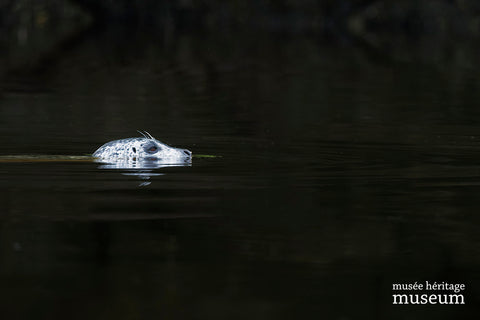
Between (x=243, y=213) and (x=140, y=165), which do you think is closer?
(x=243, y=213)

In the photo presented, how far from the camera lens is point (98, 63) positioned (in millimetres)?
59281

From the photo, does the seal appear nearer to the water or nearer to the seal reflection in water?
the seal reflection in water

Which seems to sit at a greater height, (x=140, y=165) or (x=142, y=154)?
(x=142, y=154)

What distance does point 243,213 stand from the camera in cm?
1425

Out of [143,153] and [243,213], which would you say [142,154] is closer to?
→ [143,153]

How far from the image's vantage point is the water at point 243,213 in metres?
10.2

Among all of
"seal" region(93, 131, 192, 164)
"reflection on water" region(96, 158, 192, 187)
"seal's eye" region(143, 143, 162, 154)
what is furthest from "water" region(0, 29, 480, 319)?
A: "seal's eye" region(143, 143, 162, 154)

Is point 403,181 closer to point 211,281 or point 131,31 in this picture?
point 211,281

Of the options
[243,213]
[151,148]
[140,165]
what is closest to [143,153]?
[151,148]

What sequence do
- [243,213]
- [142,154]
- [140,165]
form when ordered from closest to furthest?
[243,213] < [140,165] < [142,154]

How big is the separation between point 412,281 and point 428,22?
10089 cm

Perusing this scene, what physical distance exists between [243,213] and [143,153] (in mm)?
5877

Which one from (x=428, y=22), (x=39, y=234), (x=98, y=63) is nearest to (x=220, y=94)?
(x=98, y=63)

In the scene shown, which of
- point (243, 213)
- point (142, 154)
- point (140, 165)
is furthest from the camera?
point (142, 154)
